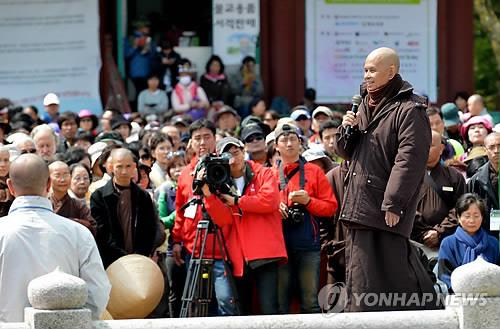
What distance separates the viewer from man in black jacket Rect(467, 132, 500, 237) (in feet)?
35.7

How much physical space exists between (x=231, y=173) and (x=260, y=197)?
39cm

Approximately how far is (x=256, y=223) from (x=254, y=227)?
4 cm

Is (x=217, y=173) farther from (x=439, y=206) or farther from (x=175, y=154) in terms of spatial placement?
(x=175, y=154)

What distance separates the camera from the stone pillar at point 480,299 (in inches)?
277

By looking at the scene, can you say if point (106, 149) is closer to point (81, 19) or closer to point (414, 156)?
point (414, 156)

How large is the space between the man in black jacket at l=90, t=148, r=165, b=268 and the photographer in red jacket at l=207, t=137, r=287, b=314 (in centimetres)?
75

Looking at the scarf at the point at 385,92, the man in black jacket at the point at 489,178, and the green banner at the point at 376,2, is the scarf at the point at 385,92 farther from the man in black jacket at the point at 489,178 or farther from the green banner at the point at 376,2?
the green banner at the point at 376,2

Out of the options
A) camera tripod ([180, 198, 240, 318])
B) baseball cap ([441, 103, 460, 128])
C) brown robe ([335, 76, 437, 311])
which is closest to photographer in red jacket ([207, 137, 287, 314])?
camera tripod ([180, 198, 240, 318])

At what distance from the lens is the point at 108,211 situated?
1070 centimetres

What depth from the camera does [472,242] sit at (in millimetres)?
10336

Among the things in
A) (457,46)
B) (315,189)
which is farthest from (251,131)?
(457,46)

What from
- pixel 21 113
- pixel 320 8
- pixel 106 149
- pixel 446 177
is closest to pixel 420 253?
pixel 446 177

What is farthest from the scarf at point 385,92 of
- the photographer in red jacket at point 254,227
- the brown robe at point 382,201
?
the photographer in red jacket at point 254,227

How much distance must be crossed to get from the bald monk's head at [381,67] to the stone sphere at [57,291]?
8.96 ft
